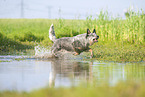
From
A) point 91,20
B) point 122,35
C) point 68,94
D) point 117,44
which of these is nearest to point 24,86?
point 68,94

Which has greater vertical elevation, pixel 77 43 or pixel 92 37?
pixel 92 37

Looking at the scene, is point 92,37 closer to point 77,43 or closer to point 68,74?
point 77,43

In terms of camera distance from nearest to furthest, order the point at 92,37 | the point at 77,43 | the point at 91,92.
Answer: the point at 91,92, the point at 92,37, the point at 77,43

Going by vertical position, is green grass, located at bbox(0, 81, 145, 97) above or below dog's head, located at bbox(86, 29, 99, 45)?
below

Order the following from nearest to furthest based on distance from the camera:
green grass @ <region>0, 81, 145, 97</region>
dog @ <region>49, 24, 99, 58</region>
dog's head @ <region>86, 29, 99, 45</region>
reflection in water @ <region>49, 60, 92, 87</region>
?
green grass @ <region>0, 81, 145, 97</region> → reflection in water @ <region>49, 60, 92, 87</region> → dog's head @ <region>86, 29, 99, 45</region> → dog @ <region>49, 24, 99, 58</region>

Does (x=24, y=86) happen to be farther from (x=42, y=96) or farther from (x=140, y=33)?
(x=140, y=33)

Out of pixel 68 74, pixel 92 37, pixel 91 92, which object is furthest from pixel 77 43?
pixel 91 92

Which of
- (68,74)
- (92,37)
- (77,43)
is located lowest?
(68,74)

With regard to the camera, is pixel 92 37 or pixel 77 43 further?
pixel 77 43

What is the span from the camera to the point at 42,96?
5.69 meters

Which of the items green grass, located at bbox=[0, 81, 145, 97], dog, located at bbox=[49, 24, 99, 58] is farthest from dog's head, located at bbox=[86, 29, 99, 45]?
green grass, located at bbox=[0, 81, 145, 97]

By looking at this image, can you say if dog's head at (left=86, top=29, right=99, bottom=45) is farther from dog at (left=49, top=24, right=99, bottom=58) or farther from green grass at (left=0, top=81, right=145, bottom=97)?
green grass at (left=0, top=81, right=145, bottom=97)

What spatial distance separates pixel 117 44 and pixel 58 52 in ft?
29.8

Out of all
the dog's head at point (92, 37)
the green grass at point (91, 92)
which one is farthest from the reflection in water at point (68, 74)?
the dog's head at point (92, 37)
